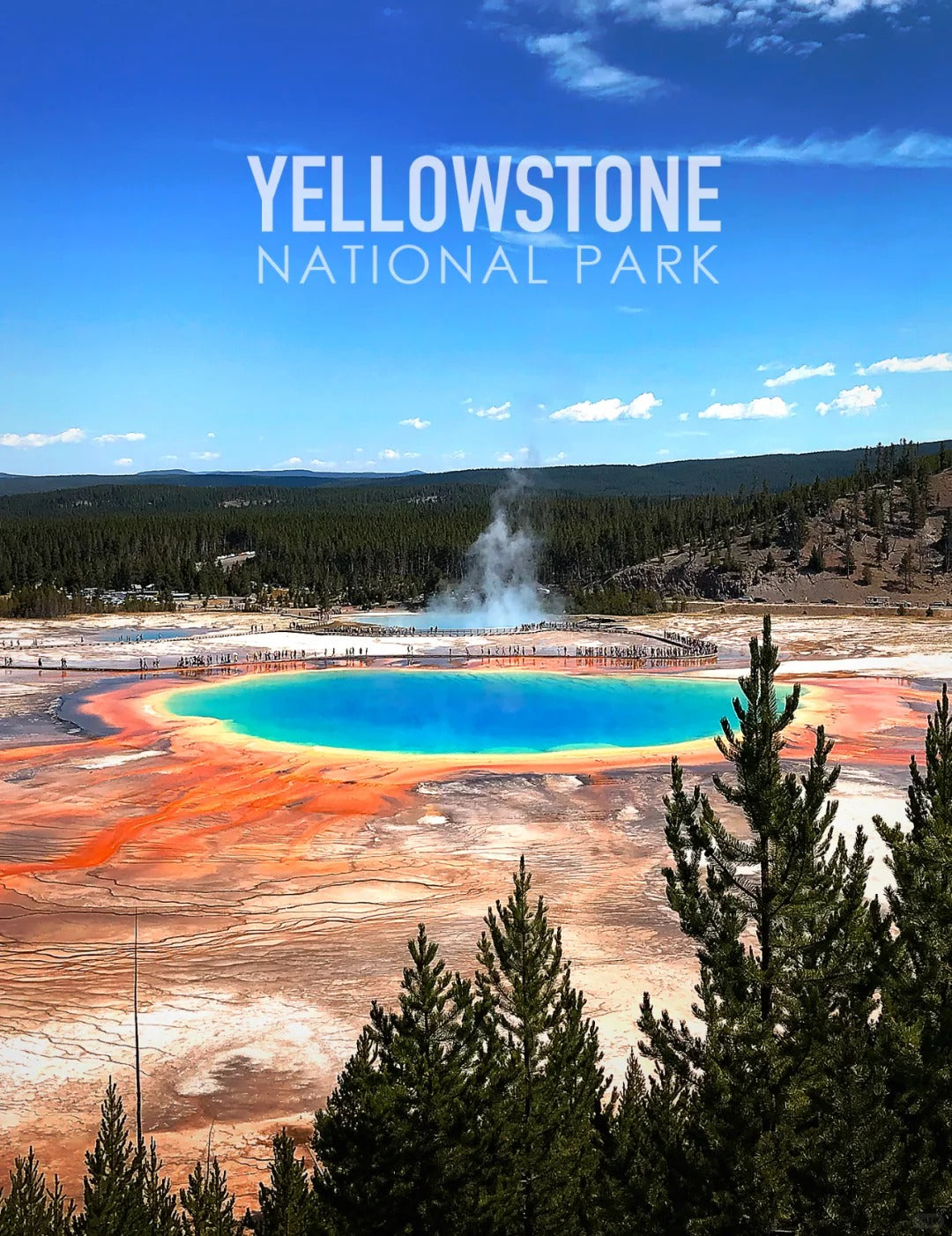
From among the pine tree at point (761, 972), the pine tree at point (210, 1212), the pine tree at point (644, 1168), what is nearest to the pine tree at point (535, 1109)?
the pine tree at point (644, 1168)

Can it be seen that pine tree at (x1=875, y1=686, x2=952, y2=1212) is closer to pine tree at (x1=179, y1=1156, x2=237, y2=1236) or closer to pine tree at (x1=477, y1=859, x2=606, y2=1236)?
pine tree at (x1=477, y1=859, x2=606, y2=1236)

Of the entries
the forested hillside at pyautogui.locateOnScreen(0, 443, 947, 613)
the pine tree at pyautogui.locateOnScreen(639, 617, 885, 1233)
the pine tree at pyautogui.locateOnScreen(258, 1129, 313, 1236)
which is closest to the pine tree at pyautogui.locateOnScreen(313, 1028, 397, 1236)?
the pine tree at pyautogui.locateOnScreen(258, 1129, 313, 1236)

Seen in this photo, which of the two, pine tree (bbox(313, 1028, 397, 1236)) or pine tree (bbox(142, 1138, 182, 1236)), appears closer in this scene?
pine tree (bbox(142, 1138, 182, 1236))

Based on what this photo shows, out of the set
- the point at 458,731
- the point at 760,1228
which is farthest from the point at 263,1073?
the point at 458,731

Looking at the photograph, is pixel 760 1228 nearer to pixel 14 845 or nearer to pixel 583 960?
pixel 583 960

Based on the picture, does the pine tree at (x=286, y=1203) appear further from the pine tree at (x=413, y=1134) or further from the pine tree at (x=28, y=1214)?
the pine tree at (x=28, y=1214)
